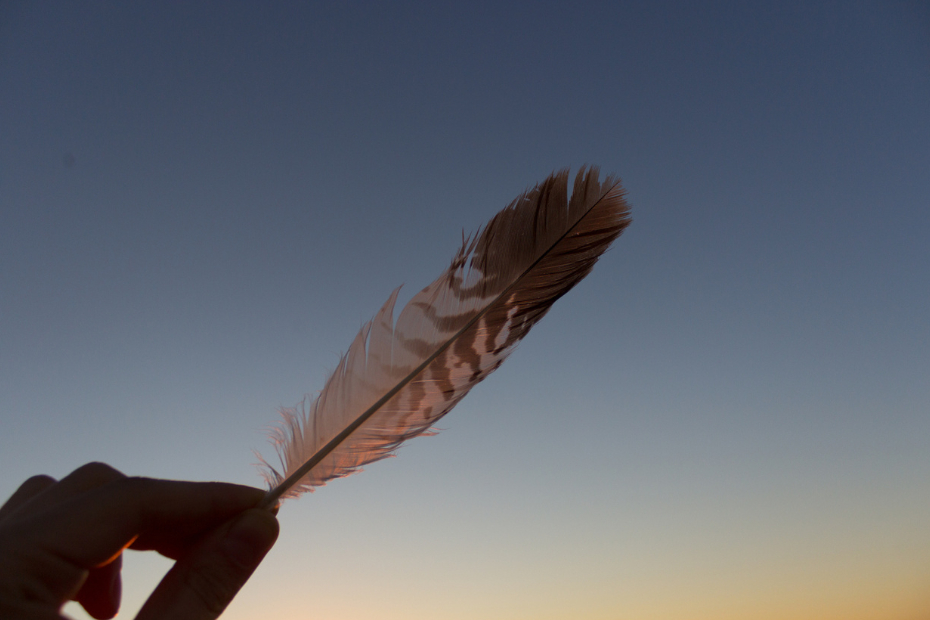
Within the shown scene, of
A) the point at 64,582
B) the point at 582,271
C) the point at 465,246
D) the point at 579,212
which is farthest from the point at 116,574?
the point at 579,212

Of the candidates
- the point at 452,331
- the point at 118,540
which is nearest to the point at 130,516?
the point at 118,540

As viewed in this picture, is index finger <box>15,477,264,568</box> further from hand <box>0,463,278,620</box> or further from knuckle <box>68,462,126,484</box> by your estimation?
knuckle <box>68,462,126,484</box>

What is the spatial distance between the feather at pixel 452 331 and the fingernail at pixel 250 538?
0.28 m

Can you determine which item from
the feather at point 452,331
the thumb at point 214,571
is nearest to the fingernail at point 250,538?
the thumb at point 214,571

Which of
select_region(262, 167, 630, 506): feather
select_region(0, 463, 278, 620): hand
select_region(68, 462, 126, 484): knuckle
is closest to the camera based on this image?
select_region(0, 463, 278, 620): hand

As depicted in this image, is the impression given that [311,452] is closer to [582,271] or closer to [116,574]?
[116,574]

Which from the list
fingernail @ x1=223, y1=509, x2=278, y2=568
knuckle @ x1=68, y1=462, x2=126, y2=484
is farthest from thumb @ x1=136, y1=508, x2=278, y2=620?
knuckle @ x1=68, y1=462, x2=126, y2=484

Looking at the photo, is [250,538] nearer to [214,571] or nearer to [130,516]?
[214,571]

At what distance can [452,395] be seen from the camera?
5.72 ft

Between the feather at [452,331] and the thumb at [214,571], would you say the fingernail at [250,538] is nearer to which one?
the thumb at [214,571]

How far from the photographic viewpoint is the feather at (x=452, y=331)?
173 cm

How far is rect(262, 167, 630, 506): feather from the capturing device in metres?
1.73

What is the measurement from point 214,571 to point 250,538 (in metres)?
0.11

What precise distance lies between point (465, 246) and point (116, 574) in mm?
1502
